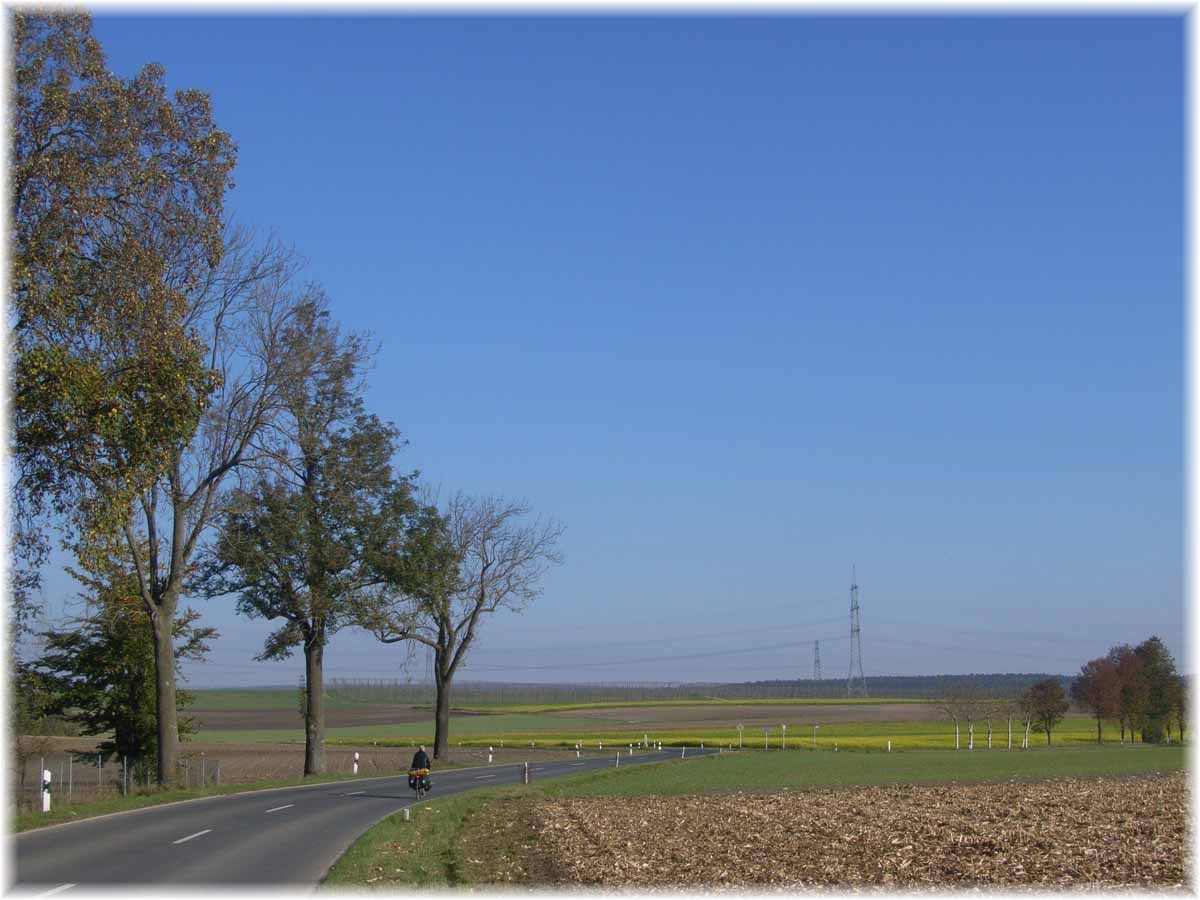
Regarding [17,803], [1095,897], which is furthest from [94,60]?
[1095,897]

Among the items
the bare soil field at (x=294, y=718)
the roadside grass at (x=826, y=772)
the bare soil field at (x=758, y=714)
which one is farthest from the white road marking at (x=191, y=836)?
the bare soil field at (x=758, y=714)

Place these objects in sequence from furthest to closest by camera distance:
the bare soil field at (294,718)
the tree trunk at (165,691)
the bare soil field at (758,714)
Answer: the bare soil field at (294,718) → the bare soil field at (758,714) → the tree trunk at (165,691)

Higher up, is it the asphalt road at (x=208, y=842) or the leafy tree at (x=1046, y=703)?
the asphalt road at (x=208, y=842)

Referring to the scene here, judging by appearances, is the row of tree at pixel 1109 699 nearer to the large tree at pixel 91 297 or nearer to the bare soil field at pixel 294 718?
the bare soil field at pixel 294 718

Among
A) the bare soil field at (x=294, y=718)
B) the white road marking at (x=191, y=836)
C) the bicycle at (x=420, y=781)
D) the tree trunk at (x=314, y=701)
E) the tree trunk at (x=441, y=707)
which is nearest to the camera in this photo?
the white road marking at (x=191, y=836)

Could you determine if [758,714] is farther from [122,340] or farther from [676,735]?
[122,340]

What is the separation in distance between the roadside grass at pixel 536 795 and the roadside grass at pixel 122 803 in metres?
6.52

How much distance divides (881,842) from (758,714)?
441ft

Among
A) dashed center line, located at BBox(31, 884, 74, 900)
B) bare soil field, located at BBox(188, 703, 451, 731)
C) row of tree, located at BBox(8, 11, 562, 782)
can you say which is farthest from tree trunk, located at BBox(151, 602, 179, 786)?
bare soil field, located at BBox(188, 703, 451, 731)

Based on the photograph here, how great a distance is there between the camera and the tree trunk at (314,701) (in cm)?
4816

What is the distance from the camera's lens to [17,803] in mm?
29125

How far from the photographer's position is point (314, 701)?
48344mm

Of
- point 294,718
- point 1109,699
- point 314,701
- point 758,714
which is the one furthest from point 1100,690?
point 294,718

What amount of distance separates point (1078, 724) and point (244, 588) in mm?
109558
